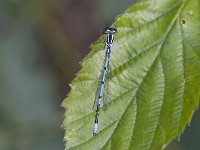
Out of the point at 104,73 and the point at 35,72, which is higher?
the point at 35,72

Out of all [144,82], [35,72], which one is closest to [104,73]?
[144,82]

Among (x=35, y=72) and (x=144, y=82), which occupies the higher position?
(x=35, y=72)

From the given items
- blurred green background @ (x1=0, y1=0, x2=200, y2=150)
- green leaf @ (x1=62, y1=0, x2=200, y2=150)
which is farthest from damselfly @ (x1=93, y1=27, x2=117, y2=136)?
blurred green background @ (x1=0, y1=0, x2=200, y2=150)

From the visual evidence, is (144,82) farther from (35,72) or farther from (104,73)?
(35,72)

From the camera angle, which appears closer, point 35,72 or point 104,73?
point 104,73

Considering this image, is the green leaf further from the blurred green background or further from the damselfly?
the blurred green background

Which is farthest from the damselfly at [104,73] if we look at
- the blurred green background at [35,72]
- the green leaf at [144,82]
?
the blurred green background at [35,72]
